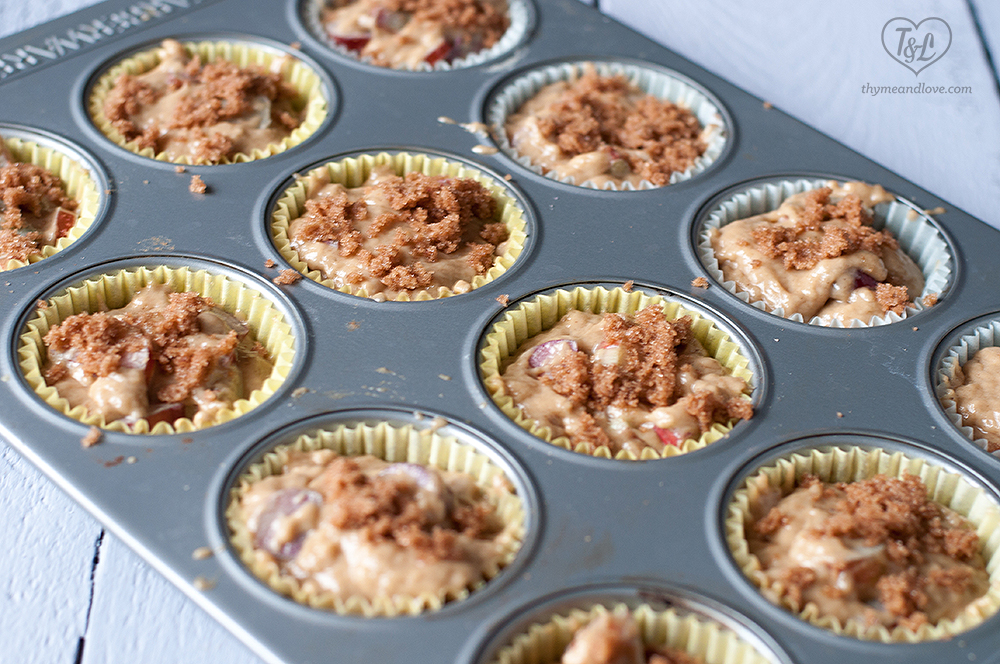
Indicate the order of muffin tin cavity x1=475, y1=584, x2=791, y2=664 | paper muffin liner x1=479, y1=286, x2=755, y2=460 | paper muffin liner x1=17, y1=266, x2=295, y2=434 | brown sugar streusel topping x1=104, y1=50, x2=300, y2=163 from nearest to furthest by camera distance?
1. muffin tin cavity x1=475, y1=584, x2=791, y2=664
2. paper muffin liner x1=17, y1=266, x2=295, y2=434
3. paper muffin liner x1=479, y1=286, x2=755, y2=460
4. brown sugar streusel topping x1=104, y1=50, x2=300, y2=163

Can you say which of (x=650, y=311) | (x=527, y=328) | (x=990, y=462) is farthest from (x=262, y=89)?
(x=990, y=462)

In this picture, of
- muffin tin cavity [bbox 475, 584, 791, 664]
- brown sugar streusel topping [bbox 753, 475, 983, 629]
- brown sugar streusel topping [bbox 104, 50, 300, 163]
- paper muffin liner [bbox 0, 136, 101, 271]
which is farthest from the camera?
brown sugar streusel topping [bbox 104, 50, 300, 163]

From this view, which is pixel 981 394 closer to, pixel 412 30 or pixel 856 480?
pixel 856 480

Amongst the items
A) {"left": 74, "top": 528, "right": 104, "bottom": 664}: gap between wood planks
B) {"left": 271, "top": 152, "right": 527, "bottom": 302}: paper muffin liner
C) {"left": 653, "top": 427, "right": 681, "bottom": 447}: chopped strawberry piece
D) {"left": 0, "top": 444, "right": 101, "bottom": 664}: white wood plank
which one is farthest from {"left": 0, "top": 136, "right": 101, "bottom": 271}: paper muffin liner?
{"left": 653, "top": 427, "right": 681, "bottom": 447}: chopped strawberry piece

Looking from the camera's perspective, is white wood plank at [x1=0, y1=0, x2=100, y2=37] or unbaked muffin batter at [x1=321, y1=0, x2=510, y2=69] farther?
white wood plank at [x1=0, y1=0, x2=100, y2=37]

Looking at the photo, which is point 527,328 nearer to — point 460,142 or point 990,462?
point 460,142

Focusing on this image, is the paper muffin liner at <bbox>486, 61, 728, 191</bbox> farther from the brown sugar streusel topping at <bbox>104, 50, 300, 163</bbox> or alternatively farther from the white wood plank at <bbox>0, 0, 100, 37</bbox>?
the white wood plank at <bbox>0, 0, 100, 37</bbox>
